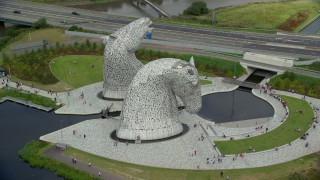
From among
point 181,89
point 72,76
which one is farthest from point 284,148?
point 72,76

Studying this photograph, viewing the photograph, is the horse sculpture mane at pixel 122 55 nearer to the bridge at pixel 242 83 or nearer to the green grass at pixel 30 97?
the green grass at pixel 30 97

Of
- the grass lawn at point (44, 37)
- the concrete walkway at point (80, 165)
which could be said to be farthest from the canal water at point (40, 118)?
the grass lawn at point (44, 37)

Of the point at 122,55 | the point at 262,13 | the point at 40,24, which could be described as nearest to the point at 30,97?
the point at 122,55

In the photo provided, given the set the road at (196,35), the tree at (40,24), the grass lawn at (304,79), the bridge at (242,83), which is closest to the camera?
the bridge at (242,83)

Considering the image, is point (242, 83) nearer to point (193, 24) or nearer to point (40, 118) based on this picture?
point (40, 118)

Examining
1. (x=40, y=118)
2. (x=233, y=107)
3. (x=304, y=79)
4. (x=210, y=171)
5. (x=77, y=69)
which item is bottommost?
(x=210, y=171)

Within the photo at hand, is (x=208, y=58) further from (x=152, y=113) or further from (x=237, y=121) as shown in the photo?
(x=152, y=113)

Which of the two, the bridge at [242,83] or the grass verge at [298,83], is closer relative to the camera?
the grass verge at [298,83]

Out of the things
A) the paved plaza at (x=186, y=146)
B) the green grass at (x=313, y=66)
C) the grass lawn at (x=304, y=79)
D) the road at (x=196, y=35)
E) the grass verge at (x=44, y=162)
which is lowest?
the grass verge at (x=44, y=162)
